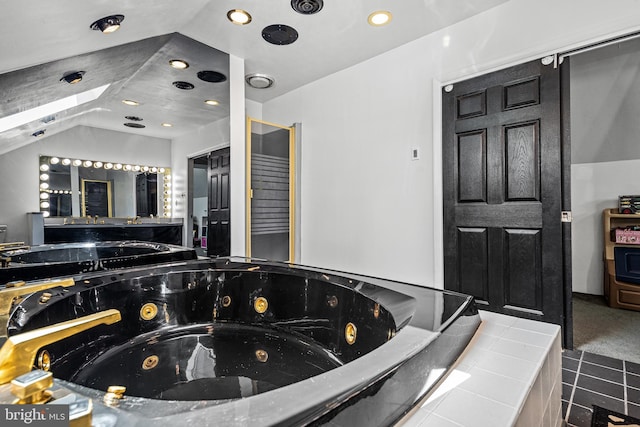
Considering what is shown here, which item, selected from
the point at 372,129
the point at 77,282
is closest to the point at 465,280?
the point at 372,129

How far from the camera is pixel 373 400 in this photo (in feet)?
1.73

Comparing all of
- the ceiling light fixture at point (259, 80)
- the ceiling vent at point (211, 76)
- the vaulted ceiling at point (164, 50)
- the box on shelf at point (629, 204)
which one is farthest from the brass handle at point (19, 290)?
the box on shelf at point (629, 204)

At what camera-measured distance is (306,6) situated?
2.03 meters

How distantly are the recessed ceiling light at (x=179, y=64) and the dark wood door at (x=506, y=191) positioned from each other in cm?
197

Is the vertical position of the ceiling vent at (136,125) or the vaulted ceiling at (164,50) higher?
the vaulted ceiling at (164,50)

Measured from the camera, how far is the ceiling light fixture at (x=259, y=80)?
3.06 metres

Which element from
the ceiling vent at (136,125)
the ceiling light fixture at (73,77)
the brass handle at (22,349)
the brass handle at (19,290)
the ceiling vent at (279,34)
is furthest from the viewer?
the ceiling vent at (279,34)

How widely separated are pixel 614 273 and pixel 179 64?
4149mm

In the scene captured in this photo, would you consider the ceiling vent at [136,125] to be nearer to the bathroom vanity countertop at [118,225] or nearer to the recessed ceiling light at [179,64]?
the bathroom vanity countertop at [118,225]

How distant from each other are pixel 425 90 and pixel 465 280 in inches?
58.2

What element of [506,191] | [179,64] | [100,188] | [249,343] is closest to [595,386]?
[506,191]

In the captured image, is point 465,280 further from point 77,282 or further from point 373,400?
point 77,282

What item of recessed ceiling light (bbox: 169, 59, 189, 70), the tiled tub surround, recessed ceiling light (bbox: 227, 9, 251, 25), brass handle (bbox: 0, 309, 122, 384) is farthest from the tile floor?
recessed ceiling light (bbox: 169, 59, 189, 70)

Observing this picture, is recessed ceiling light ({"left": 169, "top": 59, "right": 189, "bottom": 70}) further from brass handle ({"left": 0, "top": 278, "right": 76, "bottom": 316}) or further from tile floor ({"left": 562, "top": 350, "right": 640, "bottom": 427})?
tile floor ({"left": 562, "top": 350, "right": 640, "bottom": 427})
